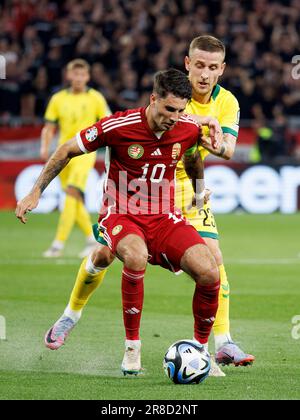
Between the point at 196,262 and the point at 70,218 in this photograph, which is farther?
the point at 70,218

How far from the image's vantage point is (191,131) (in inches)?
267

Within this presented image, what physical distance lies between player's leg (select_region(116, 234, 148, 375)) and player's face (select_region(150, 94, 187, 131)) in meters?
0.74

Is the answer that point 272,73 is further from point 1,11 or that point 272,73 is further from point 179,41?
point 1,11

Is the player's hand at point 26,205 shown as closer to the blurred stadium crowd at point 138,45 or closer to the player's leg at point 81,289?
the player's leg at point 81,289

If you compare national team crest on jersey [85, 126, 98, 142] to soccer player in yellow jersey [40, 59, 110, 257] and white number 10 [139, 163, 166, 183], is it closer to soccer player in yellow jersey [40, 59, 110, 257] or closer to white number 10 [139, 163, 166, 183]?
white number 10 [139, 163, 166, 183]

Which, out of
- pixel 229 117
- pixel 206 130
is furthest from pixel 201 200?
pixel 229 117

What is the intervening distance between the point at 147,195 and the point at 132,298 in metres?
0.75

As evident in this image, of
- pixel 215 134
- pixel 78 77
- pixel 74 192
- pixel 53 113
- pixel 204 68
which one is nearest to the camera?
pixel 215 134

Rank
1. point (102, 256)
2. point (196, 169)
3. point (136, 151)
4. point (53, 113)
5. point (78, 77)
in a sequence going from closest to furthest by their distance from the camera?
point (136, 151), point (196, 169), point (102, 256), point (78, 77), point (53, 113)

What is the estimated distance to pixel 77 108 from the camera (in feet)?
45.9

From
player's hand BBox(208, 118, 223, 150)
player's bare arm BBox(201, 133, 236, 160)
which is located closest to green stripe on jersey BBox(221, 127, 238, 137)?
player's bare arm BBox(201, 133, 236, 160)

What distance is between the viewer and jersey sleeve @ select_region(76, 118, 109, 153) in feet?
21.8

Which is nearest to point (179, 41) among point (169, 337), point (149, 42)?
point (149, 42)

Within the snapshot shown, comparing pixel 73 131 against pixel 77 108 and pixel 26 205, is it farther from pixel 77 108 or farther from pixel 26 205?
pixel 26 205
